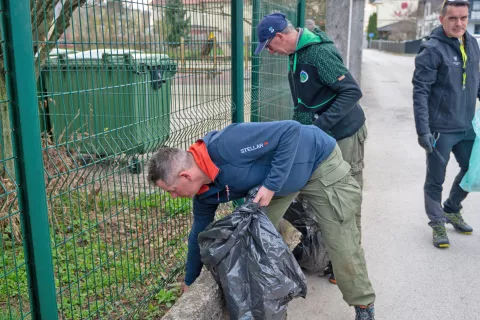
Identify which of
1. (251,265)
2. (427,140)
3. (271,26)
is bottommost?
(251,265)

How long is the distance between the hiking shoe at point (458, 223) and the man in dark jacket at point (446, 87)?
1.31 feet

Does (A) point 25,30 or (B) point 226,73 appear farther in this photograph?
(B) point 226,73

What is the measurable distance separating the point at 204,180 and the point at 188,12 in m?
1.39

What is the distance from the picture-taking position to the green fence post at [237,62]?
375 cm

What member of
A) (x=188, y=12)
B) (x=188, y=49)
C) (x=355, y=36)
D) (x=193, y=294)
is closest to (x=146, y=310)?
(x=193, y=294)

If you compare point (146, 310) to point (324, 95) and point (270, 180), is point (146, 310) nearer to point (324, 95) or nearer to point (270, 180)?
point (270, 180)

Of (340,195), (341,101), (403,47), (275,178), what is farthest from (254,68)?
(403,47)

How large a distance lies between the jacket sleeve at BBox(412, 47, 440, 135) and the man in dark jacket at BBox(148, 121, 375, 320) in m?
1.37

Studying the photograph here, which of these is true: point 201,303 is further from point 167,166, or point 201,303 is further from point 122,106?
point 122,106

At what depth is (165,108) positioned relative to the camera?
10.9 ft

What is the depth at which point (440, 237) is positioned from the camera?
14.3 feet

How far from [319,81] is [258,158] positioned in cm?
96

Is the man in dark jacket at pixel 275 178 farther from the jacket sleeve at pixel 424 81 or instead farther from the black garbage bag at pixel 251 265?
the jacket sleeve at pixel 424 81

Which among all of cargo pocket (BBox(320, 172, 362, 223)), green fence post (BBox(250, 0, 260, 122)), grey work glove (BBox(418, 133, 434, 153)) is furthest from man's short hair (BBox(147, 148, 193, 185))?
grey work glove (BBox(418, 133, 434, 153))
